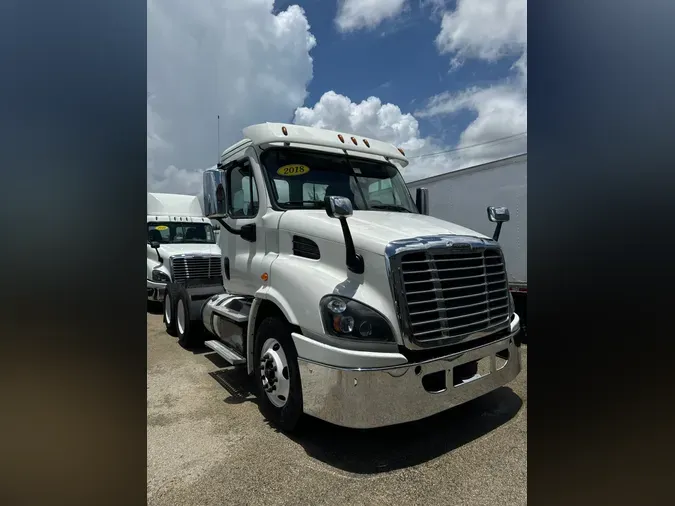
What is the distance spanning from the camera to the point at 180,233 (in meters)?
10.7

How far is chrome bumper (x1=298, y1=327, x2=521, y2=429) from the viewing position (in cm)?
264

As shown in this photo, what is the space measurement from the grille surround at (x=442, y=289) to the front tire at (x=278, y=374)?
101 cm

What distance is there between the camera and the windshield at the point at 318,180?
12.9 ft

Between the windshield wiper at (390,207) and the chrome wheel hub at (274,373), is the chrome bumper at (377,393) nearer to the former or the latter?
the chrome wheel hub at (274,373)

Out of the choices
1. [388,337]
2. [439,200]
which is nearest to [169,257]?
[439,200]

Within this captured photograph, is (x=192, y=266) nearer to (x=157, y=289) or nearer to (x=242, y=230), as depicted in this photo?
(x=157, y=289)

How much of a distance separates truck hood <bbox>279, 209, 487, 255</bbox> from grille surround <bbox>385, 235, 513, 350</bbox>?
0.45 feet

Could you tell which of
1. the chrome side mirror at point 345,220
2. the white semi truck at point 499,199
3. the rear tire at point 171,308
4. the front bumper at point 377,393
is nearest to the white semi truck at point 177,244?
the rear tire at point 171,308

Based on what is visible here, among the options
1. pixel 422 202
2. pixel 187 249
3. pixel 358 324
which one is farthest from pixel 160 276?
pixel 358 324

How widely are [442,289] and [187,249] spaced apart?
8493 millimetres

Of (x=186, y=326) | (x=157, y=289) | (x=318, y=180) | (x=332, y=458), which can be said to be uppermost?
(x=318, y=180)

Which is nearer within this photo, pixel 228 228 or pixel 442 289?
pixel 442 289
